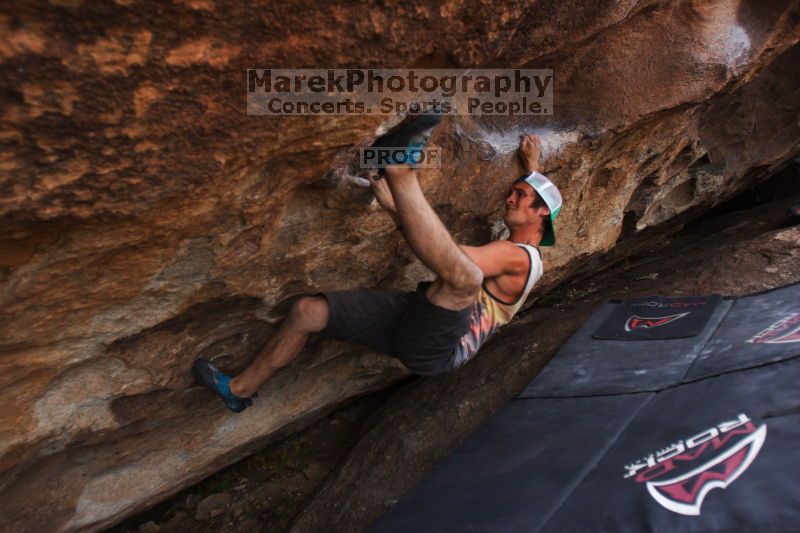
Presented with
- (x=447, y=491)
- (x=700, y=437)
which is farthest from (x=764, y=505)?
(x=447, y=491)

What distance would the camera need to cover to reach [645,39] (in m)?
3.18

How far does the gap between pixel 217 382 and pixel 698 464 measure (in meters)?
2.01

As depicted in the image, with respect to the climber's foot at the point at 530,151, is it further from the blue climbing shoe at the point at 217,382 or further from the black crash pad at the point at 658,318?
the blue climbing shoe at the point at 217,382

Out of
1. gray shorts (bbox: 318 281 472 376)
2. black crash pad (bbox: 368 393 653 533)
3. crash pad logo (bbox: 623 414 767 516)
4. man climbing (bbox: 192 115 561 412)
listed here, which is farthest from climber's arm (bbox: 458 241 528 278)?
crash pad logo (bbox: 623 414 767 516)

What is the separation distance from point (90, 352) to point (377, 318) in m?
1.16

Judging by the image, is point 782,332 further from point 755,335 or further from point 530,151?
point 530,151

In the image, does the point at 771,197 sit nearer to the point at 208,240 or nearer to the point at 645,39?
the point at 645,39

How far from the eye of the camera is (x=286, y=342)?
105 inches

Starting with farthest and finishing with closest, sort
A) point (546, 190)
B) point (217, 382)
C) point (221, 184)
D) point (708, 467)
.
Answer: point (546, 190) → point (217, 382) → point (708, 467) → point (221, 184)

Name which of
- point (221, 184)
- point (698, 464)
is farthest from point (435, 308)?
point (698, 464)

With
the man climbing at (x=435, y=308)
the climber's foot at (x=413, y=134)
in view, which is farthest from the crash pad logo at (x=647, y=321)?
the climber's foot at (x=413, y=134)

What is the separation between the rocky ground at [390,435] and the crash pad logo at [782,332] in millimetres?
763

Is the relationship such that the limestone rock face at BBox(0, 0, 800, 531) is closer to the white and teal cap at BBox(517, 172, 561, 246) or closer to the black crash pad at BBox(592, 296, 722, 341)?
the white and teal cap at BBox(517, 172, 561, 246)

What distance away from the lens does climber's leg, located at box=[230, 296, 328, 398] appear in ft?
8.59
